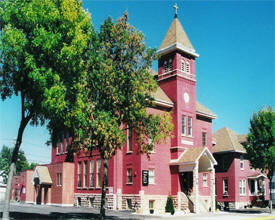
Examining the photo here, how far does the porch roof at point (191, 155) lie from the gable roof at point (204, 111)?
20.6 feet

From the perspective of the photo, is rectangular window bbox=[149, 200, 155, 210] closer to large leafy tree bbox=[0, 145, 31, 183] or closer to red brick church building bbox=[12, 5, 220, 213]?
red brick church building bbox=[12, 5, 220, 213]

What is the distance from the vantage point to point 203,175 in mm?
41344

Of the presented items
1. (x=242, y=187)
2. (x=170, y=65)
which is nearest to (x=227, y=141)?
(x=242, y=187)

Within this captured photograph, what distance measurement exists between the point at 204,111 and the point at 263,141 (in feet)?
26.8

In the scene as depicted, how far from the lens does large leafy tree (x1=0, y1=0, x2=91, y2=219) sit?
63.3ft

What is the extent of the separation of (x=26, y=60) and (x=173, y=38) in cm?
2411

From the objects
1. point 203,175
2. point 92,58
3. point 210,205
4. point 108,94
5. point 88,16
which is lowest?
point 210,205

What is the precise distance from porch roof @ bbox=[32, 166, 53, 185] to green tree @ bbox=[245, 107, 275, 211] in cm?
2575

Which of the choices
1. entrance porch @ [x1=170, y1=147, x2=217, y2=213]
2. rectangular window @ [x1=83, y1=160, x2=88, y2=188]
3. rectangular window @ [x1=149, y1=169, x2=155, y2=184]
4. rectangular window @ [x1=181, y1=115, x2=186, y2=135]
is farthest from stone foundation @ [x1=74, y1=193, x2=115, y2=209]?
rectangular window @ [x1=181, y1=115, x2=186, y2=135]

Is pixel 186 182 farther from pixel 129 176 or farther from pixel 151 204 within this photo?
pixel 129 176

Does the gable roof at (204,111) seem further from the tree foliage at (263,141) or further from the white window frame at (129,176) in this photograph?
the white window frame at (129,176)

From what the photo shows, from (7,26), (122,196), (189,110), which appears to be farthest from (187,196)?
(7,26)

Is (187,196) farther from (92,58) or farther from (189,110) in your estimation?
(92,58)

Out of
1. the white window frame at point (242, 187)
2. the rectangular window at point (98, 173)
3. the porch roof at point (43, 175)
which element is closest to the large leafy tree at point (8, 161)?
the porch roof at point (43, 175)
